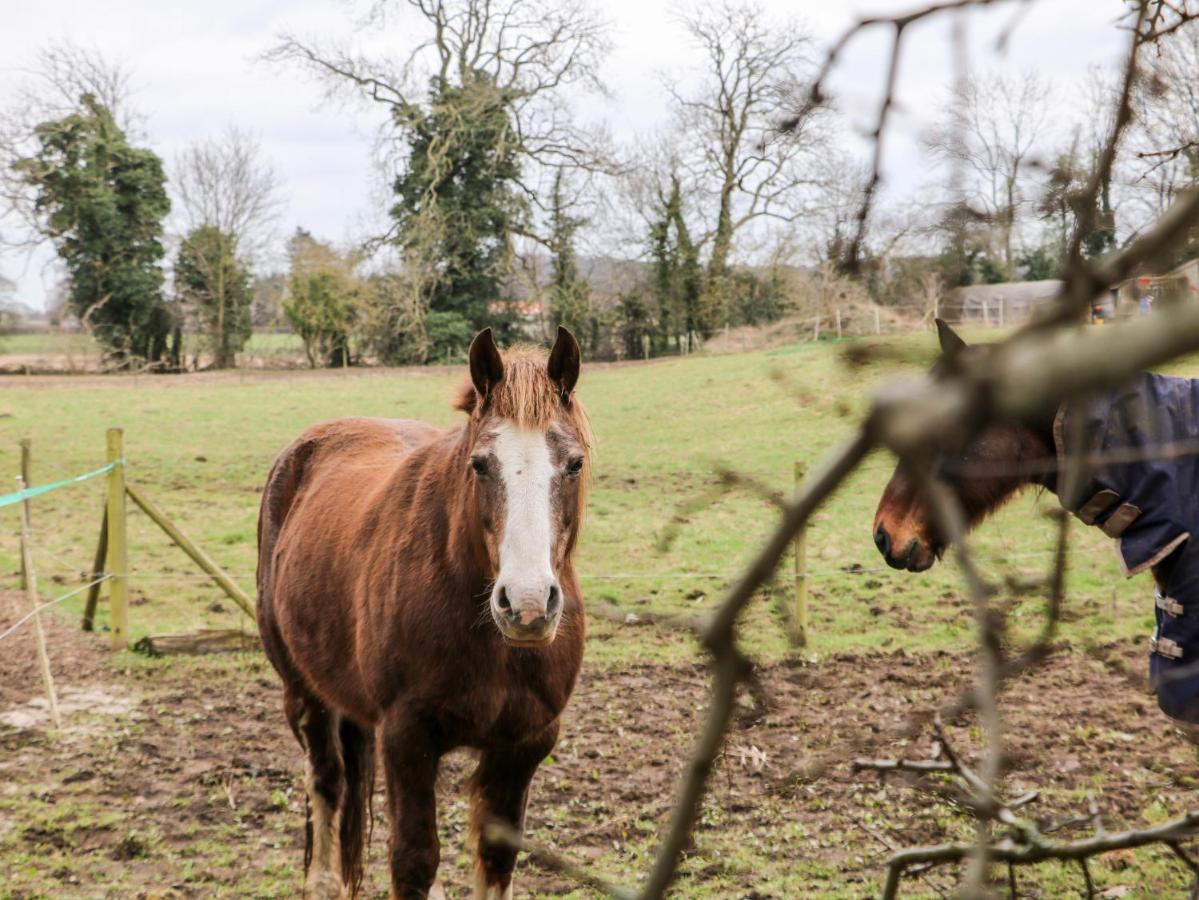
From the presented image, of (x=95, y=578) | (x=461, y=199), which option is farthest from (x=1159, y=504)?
(x=461, y=199)

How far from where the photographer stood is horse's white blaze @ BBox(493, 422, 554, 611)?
2449 mm

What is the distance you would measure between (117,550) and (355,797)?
4.08 metres

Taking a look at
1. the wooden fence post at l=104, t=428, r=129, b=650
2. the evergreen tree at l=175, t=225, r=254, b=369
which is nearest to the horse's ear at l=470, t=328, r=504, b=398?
the wooden fence post at l=104, t=428, r=129, b=650

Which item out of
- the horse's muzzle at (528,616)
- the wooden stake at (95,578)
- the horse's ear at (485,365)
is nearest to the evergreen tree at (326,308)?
the wooden stake at (95,578)

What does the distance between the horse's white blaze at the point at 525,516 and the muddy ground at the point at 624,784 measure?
1.38 m

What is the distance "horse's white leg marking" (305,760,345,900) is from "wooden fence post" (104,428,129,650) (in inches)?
140

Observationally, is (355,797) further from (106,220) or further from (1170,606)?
(106,220)

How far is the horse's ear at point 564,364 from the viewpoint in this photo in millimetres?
2893

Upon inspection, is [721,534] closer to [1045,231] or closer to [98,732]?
[98,732]

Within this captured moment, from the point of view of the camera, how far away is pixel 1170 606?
2576 mm

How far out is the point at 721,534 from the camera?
10.1m

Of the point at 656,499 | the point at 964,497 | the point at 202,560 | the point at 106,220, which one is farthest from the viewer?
the point at 106,220

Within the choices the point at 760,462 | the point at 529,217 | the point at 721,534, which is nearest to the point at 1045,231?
the point at 721,534

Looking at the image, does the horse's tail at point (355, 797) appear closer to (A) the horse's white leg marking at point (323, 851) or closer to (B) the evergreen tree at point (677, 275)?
(A) the horse's white leg marking at point (323, 851)
